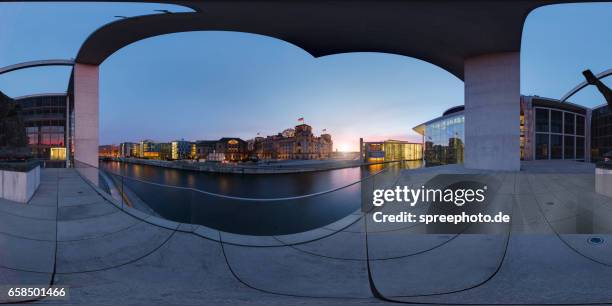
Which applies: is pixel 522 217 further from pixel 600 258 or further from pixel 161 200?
pixel 161 200

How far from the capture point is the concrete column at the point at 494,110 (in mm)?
7223

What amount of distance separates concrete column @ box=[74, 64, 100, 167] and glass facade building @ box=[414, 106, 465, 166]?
20997mm

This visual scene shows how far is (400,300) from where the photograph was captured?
2.79 metres

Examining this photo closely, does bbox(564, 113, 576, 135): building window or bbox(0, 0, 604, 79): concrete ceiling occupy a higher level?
bbox(0, 0, 604, 79): concrete ceiling

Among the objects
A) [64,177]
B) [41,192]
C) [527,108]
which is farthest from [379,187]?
[527,108]

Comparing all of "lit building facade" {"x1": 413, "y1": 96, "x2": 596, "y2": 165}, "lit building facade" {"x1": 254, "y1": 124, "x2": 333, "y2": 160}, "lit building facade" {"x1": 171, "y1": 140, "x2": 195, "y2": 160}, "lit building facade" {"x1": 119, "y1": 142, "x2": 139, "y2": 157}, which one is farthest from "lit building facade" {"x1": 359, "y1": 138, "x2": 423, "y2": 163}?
"lit building facade" {"x1": 119, "y1": 142, "x2": 139, "y2": 157}

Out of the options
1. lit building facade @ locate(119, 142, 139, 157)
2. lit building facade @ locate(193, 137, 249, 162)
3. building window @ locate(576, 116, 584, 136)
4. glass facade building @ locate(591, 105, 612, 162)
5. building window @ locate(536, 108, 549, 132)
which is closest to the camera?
building window @ locate(536, 108, 549, 132)

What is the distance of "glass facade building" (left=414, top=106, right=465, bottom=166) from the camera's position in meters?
20.5

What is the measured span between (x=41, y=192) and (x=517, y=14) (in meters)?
11.7

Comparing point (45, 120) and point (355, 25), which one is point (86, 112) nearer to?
point (355, 25)

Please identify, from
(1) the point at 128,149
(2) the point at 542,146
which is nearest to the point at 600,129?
(2) the point at 542,146

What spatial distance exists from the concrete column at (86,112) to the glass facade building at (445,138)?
68.9ft

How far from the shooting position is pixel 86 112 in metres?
8.45

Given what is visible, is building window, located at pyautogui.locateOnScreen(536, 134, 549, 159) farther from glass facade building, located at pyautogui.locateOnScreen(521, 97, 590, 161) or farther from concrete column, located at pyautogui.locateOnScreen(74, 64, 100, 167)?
concrete column, located at pyautogui.locateOnScreen(74, 64, 100, 167)
